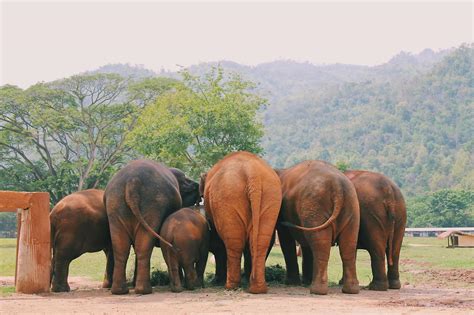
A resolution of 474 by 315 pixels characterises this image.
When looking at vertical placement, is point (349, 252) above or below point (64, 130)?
below

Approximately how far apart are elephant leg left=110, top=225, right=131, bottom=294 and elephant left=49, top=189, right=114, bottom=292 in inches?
37.2

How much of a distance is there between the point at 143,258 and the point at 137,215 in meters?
0.79

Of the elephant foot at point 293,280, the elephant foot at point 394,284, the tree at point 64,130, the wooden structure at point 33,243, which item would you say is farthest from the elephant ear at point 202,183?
the tree at point 64,130

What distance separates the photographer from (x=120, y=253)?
49.2ft

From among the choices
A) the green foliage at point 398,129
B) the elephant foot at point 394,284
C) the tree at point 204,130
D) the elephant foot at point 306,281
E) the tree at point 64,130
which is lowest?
the elephant foot at point 394,284

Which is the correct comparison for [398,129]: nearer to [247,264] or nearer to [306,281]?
[306,281]

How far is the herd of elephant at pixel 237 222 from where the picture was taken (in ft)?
47.7

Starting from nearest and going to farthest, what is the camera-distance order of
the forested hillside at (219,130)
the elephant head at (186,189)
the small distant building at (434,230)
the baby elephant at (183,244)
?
the baby elephant at (183,244) → the elephant head at (186,189) → the forested hillside at (219,130) → the small distant building at (434,230)

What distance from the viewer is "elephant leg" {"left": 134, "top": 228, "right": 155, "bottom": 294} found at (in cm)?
1473

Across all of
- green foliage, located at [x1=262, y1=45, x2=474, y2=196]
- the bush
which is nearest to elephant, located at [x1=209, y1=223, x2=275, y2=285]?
the bush

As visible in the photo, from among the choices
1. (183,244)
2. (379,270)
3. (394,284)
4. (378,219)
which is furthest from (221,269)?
(394,284)

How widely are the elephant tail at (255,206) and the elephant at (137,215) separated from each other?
5.09ft

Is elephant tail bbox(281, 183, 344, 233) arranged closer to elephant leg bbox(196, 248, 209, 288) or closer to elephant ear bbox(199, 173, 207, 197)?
elephant leg bbox(196, 248, 209, 288)

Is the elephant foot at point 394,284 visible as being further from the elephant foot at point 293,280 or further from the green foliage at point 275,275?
the green foliage at point 275,275
